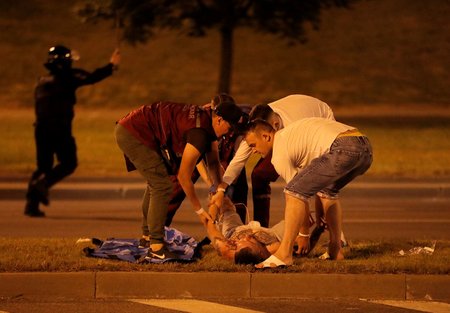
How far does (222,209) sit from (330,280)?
1.54 m

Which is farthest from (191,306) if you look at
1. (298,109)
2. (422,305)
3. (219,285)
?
(298,109)

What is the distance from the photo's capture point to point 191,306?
7.57 metres

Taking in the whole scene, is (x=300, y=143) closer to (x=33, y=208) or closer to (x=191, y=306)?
(x=191, y=306)

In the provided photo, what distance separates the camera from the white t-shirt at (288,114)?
30.0ft

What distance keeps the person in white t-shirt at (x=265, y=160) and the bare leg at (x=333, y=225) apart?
65 cm

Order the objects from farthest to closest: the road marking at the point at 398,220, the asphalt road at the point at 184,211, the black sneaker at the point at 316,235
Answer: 1. the road marking at the point at 398,220
2. the asphalt road at the point at 184,211
3. the black sneaker at the point at 316,235

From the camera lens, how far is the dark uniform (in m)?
12.8

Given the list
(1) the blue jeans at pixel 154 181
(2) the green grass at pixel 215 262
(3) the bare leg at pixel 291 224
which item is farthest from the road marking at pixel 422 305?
(1) the blue jeans at pixel 154 181

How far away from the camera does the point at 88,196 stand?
614 inches

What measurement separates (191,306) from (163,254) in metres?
1.14

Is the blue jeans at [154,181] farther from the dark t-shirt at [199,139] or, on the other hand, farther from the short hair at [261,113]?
the short hair at [261,113]

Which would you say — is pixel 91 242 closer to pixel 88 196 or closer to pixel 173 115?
pixel 173 115

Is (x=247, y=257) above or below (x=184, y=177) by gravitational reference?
below

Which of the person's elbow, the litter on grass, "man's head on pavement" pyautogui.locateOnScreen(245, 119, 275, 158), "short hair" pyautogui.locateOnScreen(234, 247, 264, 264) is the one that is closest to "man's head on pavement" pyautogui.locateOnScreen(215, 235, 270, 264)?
"short hair" pyautogui.locateOnScreen(234, 247, 264, 264)
